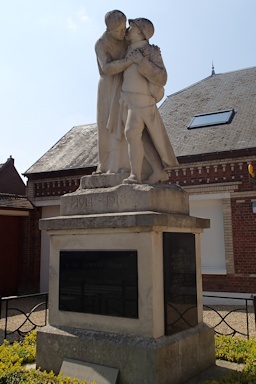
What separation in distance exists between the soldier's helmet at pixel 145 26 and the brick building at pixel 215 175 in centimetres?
752

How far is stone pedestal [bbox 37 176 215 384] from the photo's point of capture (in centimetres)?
402

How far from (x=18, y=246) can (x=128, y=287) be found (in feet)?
40.3

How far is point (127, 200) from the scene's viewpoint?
14.7 feet

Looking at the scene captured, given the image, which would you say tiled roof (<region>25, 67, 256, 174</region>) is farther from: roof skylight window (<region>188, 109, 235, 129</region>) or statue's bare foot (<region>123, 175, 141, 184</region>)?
statue's bare foot (<region>123, 175, 141, 184</region>)

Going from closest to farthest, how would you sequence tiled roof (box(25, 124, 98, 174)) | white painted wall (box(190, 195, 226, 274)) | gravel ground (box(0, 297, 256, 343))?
gravel ground (box(0, 297, 256, 343))
white painted wall (box(190, 195, 226, 274))
tiled roof (box(25, 124, 98, 174))

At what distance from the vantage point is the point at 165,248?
4297mm

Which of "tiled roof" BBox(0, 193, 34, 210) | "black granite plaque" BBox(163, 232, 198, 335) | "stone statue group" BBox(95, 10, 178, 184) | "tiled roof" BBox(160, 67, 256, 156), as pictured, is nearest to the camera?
"black granite plaque" BBox(163, 232, 198, 335)

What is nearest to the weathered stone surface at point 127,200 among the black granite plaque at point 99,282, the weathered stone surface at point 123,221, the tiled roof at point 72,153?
the weathered stone surface at point 123,221

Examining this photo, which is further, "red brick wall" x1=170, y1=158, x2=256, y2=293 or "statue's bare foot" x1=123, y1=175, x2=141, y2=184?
"red brick wall" x1=170, y1=158, x2=256, y2=293

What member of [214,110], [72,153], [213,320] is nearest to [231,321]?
[213,320]

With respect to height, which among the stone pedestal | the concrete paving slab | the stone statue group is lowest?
the concrete paving slab

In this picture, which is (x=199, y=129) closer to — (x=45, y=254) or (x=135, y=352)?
(x=45, y=254)

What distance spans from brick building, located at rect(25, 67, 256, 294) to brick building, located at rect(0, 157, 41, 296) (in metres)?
0.36

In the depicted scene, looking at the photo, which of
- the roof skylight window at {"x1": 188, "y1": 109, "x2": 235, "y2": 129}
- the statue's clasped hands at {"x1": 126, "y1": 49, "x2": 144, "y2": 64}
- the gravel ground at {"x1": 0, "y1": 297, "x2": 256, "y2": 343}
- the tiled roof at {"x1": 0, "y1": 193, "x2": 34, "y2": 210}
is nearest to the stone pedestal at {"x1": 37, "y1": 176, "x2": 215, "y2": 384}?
the statue's clasped hands at {"x1": 126, "y1": 49, "x2": 144, "y2": 64}
